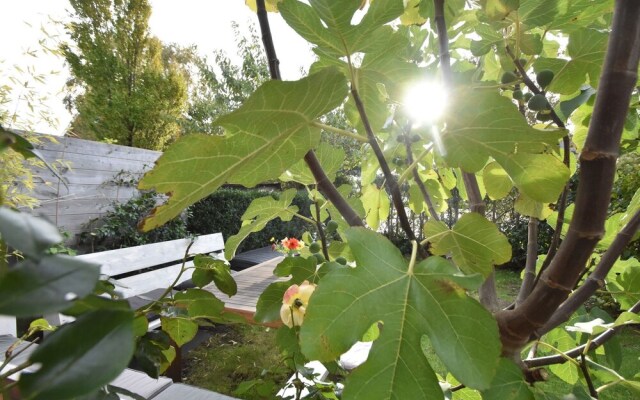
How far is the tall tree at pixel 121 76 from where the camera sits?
9.97 metres

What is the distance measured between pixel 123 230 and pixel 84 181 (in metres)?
0.90

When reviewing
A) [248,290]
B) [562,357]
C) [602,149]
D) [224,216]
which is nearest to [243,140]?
[602,149]

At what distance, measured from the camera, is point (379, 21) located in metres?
0.45

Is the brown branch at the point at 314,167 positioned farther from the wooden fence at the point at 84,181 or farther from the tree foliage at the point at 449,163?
the wooden fence at the point at 84,181

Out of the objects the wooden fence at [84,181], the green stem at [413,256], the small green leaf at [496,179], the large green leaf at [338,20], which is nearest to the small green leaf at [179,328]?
the green stem at [413,256]

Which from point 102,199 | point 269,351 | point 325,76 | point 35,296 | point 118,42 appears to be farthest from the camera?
point 118,42

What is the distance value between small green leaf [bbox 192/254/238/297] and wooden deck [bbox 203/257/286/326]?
1631 millimetres

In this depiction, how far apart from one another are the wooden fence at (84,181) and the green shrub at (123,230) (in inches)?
5.9

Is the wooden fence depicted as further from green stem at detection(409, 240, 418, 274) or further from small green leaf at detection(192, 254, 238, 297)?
green stem at detection(409, 240, 418, 274)

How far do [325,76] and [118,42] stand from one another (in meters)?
12.6

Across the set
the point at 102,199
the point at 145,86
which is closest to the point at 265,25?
the point at 102,199

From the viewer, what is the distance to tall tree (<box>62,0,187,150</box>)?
32.7 feet

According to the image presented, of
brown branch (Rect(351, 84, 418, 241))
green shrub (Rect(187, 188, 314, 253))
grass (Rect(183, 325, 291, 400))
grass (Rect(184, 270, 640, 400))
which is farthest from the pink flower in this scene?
green shrub (Rect(187, 188, 314, 253))

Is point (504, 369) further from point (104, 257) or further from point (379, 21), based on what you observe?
point (104, 257)
